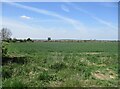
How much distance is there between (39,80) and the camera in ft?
33.9

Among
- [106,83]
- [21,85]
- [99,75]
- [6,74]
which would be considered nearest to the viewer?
[21,85]

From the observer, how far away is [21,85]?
906 centimetres

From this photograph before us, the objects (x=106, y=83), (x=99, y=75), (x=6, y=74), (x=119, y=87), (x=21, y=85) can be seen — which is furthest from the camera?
(x=99, y=75)

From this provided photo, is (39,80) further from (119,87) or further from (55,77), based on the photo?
(119,87)

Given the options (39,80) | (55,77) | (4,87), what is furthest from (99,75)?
(4,87)

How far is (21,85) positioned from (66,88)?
5.42 ft

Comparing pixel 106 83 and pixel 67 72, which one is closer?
pixel 106 83

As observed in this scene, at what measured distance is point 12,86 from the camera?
349 inches

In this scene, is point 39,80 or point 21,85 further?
point 39,80

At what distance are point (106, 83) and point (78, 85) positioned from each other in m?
1.86

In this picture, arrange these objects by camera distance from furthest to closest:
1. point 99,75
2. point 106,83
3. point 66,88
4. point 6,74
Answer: point 99,75 → point 6,74 → point 106,83 → point 66,88

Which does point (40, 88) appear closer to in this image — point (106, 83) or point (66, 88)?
point (66, 88)

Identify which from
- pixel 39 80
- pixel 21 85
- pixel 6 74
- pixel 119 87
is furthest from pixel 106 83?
pixel 6 74

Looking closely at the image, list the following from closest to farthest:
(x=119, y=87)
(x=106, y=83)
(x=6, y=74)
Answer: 1. (x=119, y=87)
2. (x=106, y=83)
3. (x=6, y=74)
